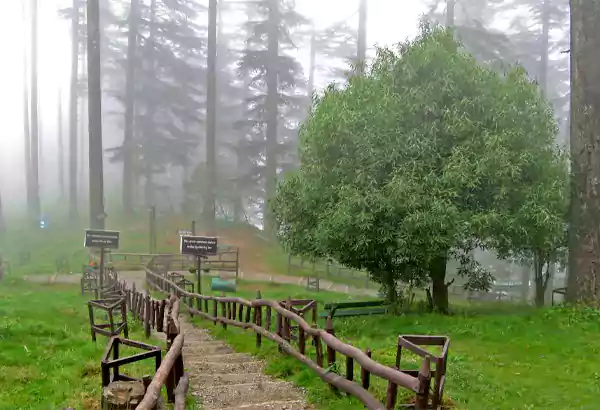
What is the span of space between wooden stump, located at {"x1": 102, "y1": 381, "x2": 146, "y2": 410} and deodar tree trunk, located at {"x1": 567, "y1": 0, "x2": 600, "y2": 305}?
12.7 meters

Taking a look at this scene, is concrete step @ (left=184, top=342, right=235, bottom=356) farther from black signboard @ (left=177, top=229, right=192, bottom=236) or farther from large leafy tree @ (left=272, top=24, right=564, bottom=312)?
black signboard @ (left=177, top=229, right=192, bottom=236)

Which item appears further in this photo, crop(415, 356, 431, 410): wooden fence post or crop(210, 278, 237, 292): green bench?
crop(210, 278, 237, 292): green bench

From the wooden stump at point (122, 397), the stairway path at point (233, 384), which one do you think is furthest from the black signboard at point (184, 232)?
the wooden stump at point (122, 397)

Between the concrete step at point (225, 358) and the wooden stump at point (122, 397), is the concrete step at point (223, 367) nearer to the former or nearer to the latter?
the concrete step at point (225, 358)

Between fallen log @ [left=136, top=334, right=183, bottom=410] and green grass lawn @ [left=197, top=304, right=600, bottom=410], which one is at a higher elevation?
fallen log @ [left=136, top=334, right=183, bottom=410]

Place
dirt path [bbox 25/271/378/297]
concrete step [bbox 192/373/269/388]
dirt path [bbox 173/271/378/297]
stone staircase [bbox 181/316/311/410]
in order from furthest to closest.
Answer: dirt path [bbox 173/271/378/297] → dirt path [bbox 25/271/378/297] → concrete step [bbox 192/373/269/388] → stone staircase [bbox 181/316/311/410]

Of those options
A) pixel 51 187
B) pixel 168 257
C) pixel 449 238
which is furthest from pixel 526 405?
pixel 51 187

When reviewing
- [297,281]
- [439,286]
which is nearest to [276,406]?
[439,286]

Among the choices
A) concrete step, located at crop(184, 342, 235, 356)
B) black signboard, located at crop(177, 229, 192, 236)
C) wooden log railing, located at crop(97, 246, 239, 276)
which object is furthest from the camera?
black signboard, located at crop(177, 229, 192, 236)

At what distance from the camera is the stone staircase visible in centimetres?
754

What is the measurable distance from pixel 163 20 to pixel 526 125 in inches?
1409

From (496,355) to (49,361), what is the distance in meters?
8.21

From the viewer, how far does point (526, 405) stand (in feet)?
25.5

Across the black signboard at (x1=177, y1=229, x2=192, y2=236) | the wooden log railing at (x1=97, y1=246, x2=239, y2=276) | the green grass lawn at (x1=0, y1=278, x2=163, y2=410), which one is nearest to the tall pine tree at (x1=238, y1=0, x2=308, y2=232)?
the black signboard at (x1=177, y1=229, x2=192, y2=236)
